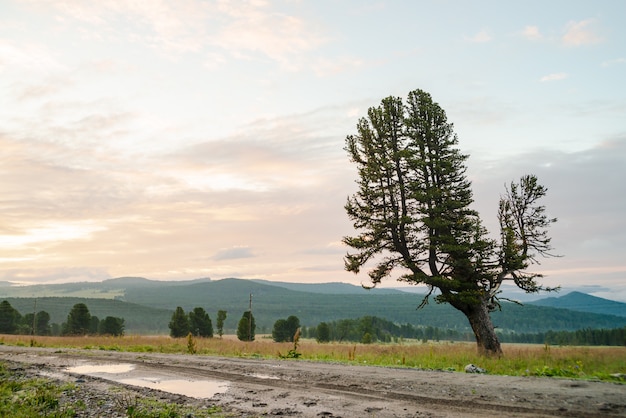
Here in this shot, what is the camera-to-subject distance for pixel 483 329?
77.6ft

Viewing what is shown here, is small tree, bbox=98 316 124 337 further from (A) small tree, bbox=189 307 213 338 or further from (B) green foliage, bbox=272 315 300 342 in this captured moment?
(B) green foliage, bbox=272 315 300 342

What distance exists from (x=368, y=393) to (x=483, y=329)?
50.1ft

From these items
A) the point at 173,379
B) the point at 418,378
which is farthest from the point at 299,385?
the point at 173,379

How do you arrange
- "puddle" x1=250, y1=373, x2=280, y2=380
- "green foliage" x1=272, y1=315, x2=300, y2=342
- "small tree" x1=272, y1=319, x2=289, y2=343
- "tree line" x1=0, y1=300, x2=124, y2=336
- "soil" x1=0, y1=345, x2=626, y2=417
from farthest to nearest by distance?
"small tree" x1=272, y1=319, x2=289, y2=343
"green foliage" x1=272, y1=315, x2=300, y2=342
"tree line" x1=0, y1=300, x2=124, y2=336
"puddle" x1=250, y1=373, x2=280, y2=380
"soil" x1=0, y1=345, x2=626, y2=417

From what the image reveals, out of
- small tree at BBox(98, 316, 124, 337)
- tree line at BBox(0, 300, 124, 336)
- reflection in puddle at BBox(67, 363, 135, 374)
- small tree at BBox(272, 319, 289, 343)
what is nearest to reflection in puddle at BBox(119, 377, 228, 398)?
reflection in puddle at BBox(67, 363, 135, 374)

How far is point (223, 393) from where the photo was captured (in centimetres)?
1109

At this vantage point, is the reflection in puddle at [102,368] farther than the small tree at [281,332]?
No

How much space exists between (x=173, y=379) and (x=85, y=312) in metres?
96.7

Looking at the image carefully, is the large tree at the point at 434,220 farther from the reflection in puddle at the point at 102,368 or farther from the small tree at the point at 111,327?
the small tree at the point at 111,327

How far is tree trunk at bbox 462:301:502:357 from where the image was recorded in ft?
75.5

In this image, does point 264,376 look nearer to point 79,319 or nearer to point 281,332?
point 281,332

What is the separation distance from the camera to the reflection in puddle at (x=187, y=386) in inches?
445

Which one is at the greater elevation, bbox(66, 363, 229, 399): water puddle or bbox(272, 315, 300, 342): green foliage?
bbox(66, 363, 229, 399): water puddle

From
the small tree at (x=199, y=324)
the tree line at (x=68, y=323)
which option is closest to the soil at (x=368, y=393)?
the tree line at (x=68, y=323)
